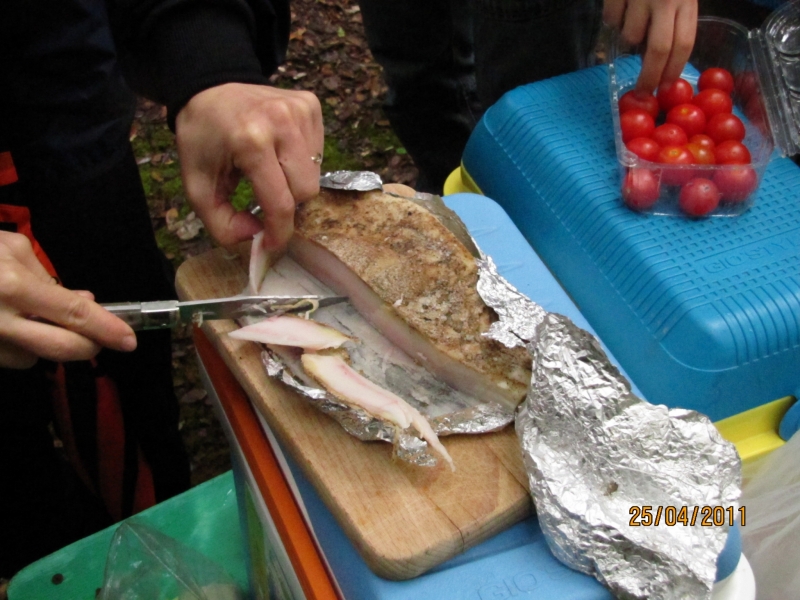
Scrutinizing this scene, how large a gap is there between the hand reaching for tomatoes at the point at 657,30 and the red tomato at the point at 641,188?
1.22ft

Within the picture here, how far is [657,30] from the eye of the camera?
5.62ft

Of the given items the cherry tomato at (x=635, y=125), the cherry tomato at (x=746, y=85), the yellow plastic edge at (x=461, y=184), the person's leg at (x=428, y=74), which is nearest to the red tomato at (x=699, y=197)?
the cherry tomato at (x=635, y=125)

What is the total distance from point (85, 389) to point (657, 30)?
1.73 meters

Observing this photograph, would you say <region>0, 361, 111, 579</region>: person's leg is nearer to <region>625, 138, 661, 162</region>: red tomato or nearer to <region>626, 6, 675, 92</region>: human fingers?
<region>625, 138, 661, 162</region>: red tomato

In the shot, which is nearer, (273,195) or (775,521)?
(273,195)

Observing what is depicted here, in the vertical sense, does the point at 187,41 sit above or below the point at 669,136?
above

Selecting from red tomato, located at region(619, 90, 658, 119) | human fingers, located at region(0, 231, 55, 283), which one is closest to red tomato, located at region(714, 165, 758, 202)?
red tomato, located at region(619, 90, 658, 119)

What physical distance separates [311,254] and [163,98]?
1.53 feet

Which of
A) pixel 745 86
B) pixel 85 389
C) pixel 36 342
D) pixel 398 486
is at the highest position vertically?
pixel 745 86

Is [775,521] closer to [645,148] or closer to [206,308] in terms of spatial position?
[645,148]

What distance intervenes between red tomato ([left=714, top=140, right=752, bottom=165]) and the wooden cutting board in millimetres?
1009

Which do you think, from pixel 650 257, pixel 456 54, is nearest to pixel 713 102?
pixel 650 257

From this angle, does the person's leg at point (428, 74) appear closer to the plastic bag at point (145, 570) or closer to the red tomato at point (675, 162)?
the red tomato at point (675, 162)

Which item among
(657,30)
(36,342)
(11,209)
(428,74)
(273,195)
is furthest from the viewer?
(428,74)
